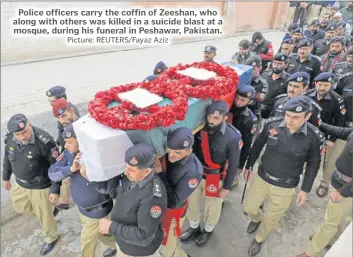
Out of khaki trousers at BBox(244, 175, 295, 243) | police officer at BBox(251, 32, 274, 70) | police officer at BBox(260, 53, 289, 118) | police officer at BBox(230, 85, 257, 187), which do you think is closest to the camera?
khaki trousers at BBox(244, 175, 295, 243)

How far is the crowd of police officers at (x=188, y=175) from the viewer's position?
2299 mm

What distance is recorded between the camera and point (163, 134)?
246 cm

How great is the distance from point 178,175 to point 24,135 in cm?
164

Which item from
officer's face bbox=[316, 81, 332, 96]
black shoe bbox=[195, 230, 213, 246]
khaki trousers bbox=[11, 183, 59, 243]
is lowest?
black shoe bbox=[195, 230, 213, 246]

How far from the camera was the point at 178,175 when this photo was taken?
2.55 metres

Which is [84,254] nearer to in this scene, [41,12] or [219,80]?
[219,80]

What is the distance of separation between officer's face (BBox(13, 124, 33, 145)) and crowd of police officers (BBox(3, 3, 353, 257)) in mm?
10

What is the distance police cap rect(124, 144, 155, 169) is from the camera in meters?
2.06

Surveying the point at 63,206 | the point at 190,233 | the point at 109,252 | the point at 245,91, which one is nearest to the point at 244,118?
the point at 245,91

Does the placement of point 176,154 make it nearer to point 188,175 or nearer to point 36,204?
point 188,175

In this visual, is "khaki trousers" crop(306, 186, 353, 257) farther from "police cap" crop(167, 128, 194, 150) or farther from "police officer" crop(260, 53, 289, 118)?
"police officer" crop(260, 53, 289, 118)

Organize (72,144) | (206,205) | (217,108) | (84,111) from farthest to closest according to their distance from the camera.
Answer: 1. (84,111)
2. (206,205)
3. (217,108)
4. (72,144)

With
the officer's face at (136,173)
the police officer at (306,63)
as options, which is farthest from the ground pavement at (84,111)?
the police officer at (306,63)

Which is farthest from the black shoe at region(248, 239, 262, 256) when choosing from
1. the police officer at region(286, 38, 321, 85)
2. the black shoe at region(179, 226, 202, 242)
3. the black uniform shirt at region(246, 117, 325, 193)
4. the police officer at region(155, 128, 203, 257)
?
the police officer at region(286, 38, 321, 85)
